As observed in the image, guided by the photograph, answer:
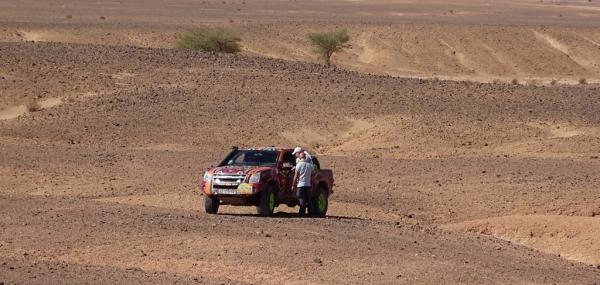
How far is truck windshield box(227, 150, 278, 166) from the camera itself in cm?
2484

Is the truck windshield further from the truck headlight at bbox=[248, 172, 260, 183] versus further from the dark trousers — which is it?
the truck headlight at bbox=[248, 172, 260, 183]

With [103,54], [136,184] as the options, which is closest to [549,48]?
[103,54]

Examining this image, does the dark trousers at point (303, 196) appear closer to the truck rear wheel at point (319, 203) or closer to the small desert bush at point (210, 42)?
the truck rear wheel at point (319, 203)

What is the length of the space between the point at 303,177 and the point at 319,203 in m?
1.05

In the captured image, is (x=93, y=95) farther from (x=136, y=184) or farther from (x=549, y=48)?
(x=549, y=48)

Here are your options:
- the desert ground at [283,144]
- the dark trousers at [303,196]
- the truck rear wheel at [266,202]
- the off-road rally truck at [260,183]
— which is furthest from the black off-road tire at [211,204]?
the dark trousers at [303,196]

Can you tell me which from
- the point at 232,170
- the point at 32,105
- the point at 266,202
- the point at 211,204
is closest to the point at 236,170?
the point at 232,170

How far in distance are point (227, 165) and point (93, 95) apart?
19.1 meters

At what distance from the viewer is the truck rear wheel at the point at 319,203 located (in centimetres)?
2500

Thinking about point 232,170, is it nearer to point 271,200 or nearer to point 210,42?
point 271,200

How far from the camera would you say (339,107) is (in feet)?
143

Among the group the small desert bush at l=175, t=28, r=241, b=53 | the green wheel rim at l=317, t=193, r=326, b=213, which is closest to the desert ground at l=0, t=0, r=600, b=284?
the green wheel rim at l=317, t=193, r=326, b=213

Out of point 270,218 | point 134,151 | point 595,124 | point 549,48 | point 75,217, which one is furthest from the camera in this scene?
point 549,48

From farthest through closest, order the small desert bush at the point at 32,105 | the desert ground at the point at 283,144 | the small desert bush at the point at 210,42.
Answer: the small desert bush at the point at 210,42
the small desert bush at the point at 32,105
the desert ground at the point at 283,144
